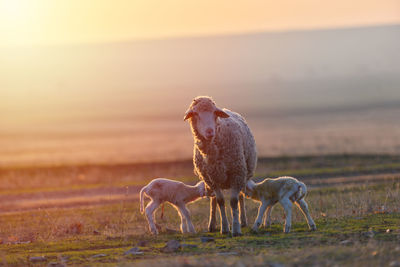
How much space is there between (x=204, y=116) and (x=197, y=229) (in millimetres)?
3925

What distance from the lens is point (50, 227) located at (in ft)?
61.8

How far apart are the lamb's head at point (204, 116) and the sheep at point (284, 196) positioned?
2120 mm

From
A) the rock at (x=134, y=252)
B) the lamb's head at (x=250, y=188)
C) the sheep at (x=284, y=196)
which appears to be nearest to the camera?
the rock at (x=134, y=252)

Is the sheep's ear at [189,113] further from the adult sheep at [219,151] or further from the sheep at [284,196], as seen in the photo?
the sheep at [284,196]

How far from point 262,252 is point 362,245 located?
1.83 metres

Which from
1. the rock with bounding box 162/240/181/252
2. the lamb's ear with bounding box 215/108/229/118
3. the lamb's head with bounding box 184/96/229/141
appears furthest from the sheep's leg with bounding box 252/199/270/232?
the rock with bounding box 162/240/181/252

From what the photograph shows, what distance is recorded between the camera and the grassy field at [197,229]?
1163 centimetres

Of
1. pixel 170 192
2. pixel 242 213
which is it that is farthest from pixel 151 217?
pixel 242 213

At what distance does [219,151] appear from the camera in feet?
50.8

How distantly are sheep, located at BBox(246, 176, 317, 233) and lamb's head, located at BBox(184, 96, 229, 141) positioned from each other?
2.12m

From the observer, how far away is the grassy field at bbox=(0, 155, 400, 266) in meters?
11.6

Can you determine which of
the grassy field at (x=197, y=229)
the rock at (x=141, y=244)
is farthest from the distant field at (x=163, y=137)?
the rock at (x=141, y=244)

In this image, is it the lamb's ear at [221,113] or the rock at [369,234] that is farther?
the lamb's ear at [221,113]

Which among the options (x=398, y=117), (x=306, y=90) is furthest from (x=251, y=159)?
(x=306, y=90)
